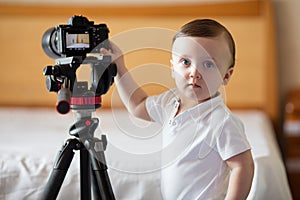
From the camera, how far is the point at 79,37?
1.22 m

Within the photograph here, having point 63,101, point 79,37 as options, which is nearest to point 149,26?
point 79,37

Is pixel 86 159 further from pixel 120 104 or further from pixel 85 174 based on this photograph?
pixel 120 104

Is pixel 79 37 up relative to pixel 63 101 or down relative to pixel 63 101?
up

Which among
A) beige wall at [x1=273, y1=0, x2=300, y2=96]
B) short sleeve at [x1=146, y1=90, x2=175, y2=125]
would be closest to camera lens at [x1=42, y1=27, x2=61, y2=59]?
short sleeve at [x1=146, y1=90, x2=175, y2=125]

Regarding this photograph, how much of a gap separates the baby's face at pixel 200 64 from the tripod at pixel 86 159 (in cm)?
22

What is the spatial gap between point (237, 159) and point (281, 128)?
5.08 feet

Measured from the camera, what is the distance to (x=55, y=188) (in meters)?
1.26

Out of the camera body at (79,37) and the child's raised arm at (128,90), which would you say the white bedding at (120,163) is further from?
the camera body at (79,37)

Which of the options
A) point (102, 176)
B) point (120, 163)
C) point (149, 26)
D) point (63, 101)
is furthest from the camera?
point (149, 26)

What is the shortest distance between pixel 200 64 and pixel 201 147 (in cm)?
18

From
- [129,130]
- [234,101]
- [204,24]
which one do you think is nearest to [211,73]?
[204,24]

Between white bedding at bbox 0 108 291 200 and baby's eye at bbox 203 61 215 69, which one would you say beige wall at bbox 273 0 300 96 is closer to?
white bedding at bbox 0 108 291 200

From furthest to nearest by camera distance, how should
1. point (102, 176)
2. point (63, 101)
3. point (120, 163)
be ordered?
point (120, 163) → point (102, 176) → point (63, 101)

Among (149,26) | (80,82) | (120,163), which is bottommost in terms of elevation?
(120,163)
